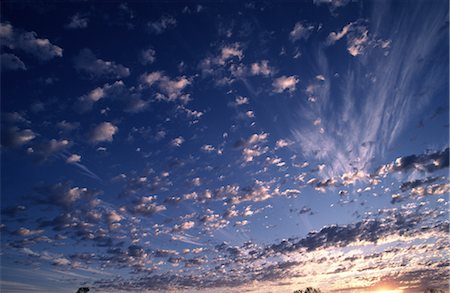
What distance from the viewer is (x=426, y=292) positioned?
172 meters

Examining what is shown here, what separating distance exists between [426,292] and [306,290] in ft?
231

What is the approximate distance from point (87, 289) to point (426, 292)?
175 metres

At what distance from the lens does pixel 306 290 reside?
160875mm

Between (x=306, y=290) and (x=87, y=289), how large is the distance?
345 ft

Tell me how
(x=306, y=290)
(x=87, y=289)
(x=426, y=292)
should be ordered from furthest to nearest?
1. (x=426, y=292)
2. (x=306, y=290)
3. (x=87, y=289)

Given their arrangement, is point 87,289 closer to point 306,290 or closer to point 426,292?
point 306,290

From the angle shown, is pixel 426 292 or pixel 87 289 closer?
pixel 87 289

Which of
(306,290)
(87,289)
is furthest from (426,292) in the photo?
(87,289)

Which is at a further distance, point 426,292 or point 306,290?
point 426,292

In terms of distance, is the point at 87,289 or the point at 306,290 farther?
the point at 306,290

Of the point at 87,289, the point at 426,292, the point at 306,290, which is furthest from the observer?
the point at 426,292
